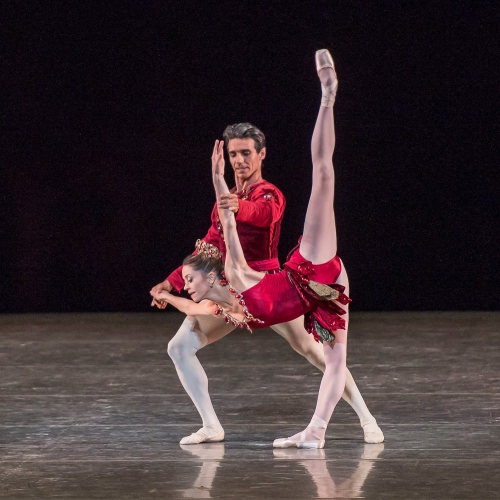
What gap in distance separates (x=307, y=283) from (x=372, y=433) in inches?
22.1

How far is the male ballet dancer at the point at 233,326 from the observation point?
320 centimetres

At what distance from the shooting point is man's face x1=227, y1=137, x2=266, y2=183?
10.7 feet

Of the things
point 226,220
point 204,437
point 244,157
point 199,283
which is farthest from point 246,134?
point 204,437

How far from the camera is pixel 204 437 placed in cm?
324

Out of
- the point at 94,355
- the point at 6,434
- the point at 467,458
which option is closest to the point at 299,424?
the point at 467,458

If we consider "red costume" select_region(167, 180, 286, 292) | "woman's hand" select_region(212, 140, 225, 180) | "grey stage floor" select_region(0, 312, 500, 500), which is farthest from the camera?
"red costume" select_region(167, 180, 286, 292)

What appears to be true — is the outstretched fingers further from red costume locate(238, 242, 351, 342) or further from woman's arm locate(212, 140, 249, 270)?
red costume locate(238, 242, 351, 342)

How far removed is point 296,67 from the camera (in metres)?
7.09

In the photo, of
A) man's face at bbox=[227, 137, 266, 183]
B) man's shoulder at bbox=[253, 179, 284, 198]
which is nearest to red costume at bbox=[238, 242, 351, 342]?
man's shoulder at bbox=[253, 179, 284, 198]

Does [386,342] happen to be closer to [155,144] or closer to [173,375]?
[173,375]

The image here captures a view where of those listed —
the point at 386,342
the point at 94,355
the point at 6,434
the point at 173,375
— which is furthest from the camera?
the point at 386,342

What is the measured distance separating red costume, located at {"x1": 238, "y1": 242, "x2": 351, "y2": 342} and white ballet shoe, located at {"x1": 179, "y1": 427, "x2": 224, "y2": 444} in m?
0.44

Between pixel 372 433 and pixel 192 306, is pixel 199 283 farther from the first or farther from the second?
pixel 372 433

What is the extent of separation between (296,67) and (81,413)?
3.93 meters
